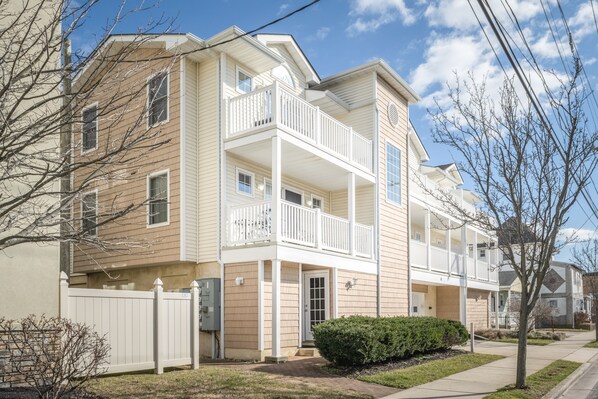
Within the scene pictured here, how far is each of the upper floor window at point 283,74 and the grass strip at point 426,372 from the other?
10.5 metres

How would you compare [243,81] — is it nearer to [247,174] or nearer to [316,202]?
[247,174]

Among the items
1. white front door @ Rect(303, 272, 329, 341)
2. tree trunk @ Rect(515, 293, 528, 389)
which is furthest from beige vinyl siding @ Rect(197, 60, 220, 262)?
tree trunk @ Rect(515, 293, 528, 389)

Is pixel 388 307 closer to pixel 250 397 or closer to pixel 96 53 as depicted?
pixel 250 397

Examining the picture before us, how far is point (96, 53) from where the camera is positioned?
5371mm

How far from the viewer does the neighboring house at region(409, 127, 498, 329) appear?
76.5ft

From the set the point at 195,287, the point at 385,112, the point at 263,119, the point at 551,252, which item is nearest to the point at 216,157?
the point at 263,119

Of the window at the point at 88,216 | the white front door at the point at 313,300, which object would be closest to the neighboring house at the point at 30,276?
the window at the point at 88,216

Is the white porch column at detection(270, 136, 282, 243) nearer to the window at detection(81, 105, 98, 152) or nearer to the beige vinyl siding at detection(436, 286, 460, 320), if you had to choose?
the window at detection(81, 105, 98, 152)

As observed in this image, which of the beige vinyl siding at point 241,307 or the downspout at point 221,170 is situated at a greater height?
the downspout at point 221,170

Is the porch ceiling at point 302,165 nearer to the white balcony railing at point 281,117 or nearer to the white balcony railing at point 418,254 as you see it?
the white balcony railing at point 281,117

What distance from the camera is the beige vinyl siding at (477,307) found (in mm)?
28812

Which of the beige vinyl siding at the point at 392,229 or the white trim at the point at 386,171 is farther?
the white trim at the point at 386,171

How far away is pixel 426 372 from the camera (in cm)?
1223

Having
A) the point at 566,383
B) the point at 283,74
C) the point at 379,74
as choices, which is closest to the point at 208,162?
the point at 283,74
